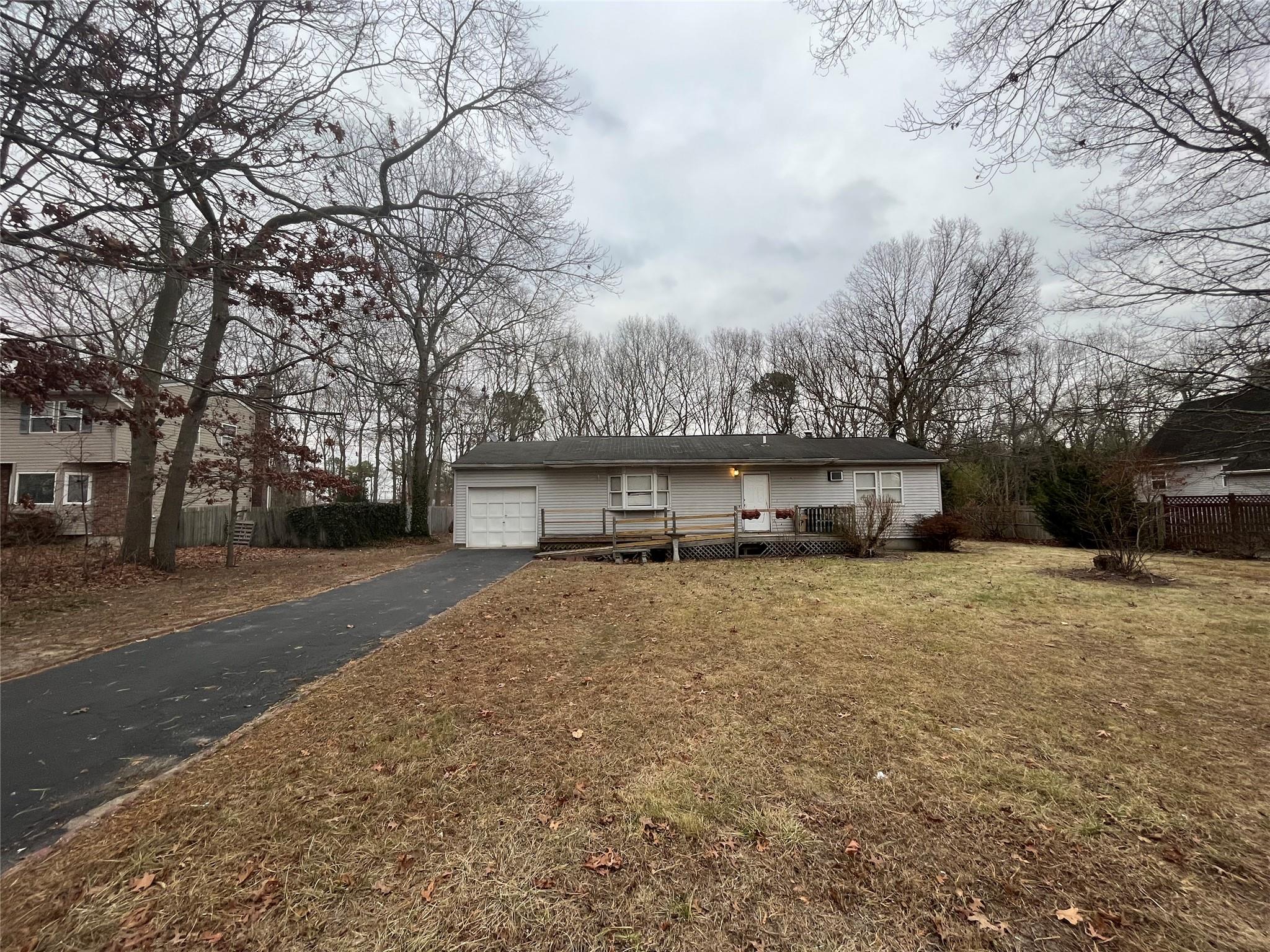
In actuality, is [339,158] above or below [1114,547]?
above

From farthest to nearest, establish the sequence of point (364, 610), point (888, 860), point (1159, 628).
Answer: point (364, 610) < point (1159, 628) < point (888, 860)

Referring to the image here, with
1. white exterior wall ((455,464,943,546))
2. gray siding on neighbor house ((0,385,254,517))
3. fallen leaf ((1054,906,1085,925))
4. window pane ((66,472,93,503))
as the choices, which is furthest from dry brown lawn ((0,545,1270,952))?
window pane ((66,472,93,503))

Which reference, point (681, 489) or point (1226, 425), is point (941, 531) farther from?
point (1226, 425)

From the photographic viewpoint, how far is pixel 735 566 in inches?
485

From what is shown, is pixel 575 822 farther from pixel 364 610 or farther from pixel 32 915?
pixel 364 610

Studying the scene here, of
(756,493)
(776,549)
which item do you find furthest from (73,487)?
(776,549)

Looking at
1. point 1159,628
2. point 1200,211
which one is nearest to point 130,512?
point 1159,628

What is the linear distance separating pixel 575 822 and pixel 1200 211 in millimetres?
10364

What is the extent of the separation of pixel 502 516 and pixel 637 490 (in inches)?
176

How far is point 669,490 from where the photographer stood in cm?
1638

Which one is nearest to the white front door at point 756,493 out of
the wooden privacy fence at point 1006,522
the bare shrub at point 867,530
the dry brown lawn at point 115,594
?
the bare shrub at point 867,530

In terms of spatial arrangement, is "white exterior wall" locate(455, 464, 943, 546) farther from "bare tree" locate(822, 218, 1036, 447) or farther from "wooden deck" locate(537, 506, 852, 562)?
"bare tree" locate(822, 218, 1036, 447)

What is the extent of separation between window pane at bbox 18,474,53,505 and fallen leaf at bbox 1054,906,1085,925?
1080 inches

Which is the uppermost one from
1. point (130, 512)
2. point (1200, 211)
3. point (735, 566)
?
point (1200, 211)
